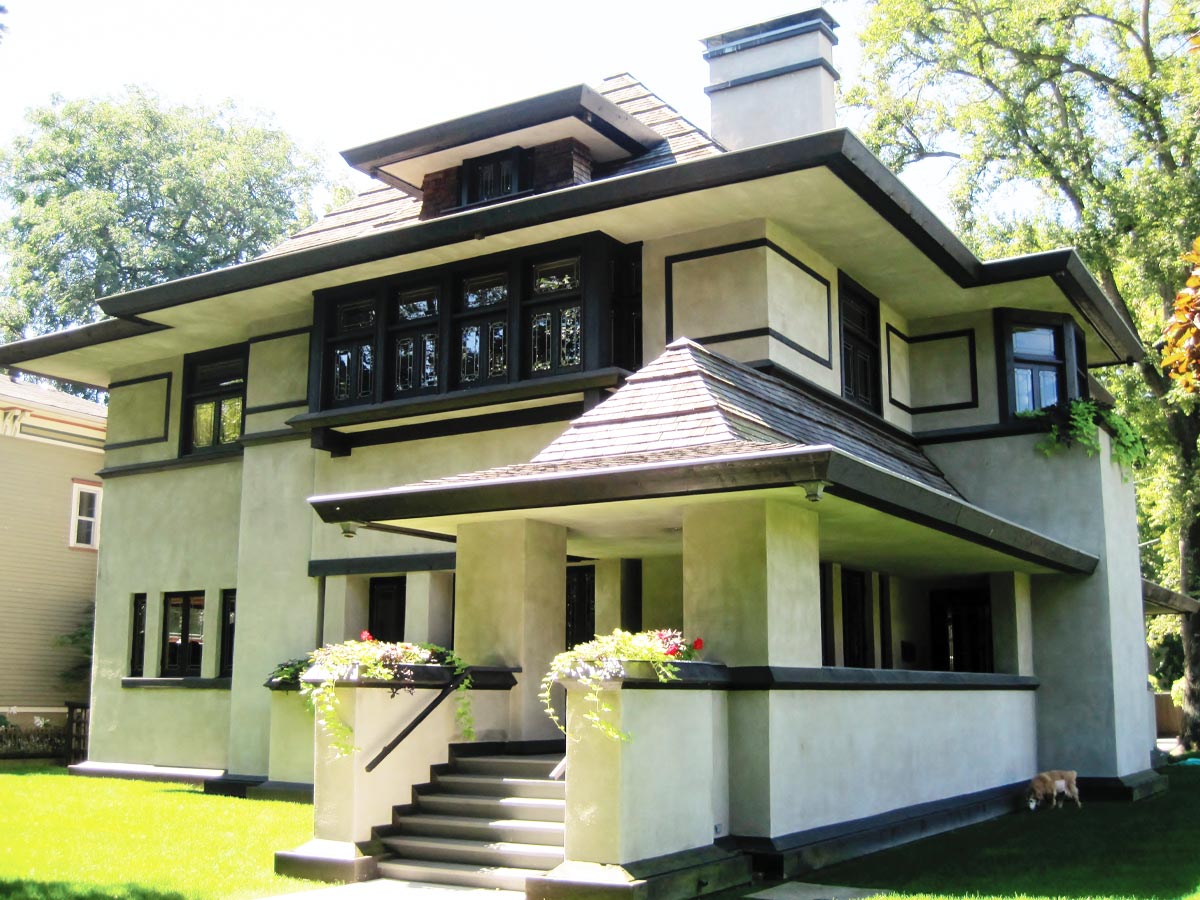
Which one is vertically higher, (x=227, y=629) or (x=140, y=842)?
(x=227, y=629)

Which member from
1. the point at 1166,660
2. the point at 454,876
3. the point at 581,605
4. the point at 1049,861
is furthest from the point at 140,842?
the point at 1166,660

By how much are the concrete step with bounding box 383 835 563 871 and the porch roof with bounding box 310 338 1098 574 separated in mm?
2659

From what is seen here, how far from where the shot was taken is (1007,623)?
15875 millimetres

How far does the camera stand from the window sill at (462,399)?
46.4 feet

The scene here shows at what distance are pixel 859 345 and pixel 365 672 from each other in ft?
29.5

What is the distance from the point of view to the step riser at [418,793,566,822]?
983 centimetres

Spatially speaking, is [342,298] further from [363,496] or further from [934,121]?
[934,121]

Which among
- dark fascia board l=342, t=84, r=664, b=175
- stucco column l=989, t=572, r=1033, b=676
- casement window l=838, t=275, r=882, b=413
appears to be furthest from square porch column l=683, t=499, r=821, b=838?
dark fascia board l=342, t=84, r=664, b=175

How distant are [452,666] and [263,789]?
21.0 feet

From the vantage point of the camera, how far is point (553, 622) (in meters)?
11.9

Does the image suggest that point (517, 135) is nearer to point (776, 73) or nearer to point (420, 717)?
point (776, 73)

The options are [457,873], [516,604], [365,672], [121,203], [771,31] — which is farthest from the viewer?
[121,203]

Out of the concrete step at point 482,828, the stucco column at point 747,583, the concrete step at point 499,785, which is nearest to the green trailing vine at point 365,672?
the concrete step at point 499,785

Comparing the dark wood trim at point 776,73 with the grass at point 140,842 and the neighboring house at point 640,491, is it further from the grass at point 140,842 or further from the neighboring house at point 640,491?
the grass at point 140,842
